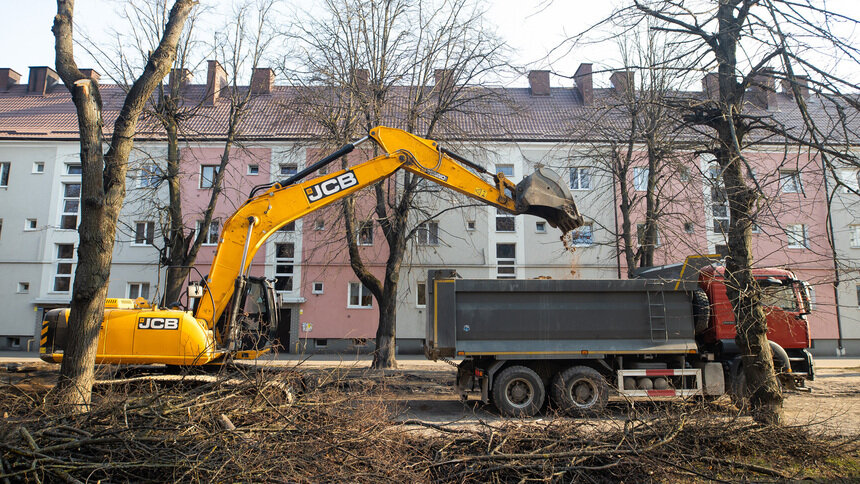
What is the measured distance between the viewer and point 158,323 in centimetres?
812

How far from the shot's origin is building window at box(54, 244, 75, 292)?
24.8m

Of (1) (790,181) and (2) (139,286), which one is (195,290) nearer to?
(1) (790,181)

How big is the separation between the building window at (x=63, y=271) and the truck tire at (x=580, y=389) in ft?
78.7

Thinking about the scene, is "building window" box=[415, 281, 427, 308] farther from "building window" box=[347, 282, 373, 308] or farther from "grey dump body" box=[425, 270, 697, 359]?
"grey dump body" box=[425, 270, 697, 359]

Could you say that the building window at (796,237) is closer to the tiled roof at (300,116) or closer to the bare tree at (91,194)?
the bare tree at (91,194)

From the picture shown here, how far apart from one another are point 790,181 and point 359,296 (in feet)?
67.6

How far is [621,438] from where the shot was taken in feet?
17.5

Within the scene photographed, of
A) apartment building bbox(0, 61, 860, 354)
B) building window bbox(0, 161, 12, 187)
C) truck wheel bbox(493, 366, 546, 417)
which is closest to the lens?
truck wheel bbox(493, 366, 546, 417)

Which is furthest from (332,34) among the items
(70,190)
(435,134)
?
(70,190)

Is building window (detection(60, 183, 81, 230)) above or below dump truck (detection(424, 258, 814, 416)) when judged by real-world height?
above

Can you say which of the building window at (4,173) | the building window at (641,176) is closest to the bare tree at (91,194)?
the building window at (641,176)

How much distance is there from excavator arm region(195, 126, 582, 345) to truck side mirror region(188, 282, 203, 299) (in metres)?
0.27

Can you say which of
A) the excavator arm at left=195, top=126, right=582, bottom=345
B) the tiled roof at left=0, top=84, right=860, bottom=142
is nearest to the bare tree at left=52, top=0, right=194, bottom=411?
the excavator arm at left=195, top=126, right=582, bottom=345

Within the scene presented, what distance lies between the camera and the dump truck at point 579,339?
30.4 ft
